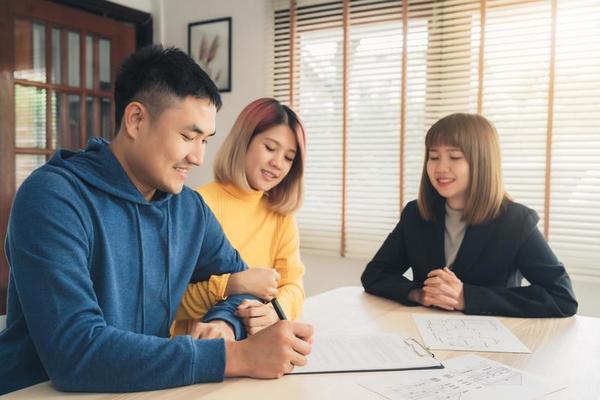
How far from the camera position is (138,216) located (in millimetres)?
1059

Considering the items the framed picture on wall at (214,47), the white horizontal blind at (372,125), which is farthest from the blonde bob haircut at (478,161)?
the framed picture on wall at (214,47)

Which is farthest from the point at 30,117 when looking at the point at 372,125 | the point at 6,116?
the point at 372,125

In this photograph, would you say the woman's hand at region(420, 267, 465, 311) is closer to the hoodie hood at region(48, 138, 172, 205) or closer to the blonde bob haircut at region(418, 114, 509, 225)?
the blonde bob haircut at region(418, 114, 509, 225)

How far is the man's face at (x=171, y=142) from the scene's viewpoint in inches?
Answer: 41.1

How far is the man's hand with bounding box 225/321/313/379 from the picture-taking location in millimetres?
894

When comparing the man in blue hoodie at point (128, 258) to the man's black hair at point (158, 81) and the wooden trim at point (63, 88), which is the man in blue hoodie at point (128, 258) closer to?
the man's black hair at point (158, 81)

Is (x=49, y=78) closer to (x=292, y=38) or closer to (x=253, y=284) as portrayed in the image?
(x=292, y=38)

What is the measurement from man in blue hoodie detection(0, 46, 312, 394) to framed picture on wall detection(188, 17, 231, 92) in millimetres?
2177

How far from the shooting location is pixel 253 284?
128 centimetres

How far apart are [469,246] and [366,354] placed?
2.24 feet

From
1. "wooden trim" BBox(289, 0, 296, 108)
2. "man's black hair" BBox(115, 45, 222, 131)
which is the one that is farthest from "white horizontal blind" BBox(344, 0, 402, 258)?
"man's black hair" BBox(115, 45, 222, 131)

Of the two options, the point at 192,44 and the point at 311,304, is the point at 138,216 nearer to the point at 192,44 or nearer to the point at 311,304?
the point at 311,304

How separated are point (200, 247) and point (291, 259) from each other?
48 centimetres

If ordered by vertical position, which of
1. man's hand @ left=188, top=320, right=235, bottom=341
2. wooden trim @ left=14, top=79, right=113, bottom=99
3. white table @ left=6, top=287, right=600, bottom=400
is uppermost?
wooden trim @ left=14, top=79, right=113, bottom=99
